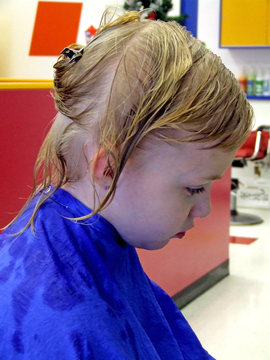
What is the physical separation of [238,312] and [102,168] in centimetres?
265

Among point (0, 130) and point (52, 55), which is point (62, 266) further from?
point (52, 55)

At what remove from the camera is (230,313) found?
11.1 feet

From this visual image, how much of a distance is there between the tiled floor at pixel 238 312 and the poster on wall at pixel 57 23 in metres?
2.55

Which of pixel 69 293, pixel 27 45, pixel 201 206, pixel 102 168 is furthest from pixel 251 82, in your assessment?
pixel 69 293

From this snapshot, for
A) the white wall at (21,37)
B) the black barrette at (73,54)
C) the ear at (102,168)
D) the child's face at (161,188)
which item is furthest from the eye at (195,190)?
the white wall at (21,37)

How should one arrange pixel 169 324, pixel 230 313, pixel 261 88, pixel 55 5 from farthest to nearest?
pixel 261 88
pixel 55 5
pixel 230 313
pixel 169 324

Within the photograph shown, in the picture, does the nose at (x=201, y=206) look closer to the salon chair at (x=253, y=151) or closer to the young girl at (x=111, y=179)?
the young girl at (x=111, y=179)

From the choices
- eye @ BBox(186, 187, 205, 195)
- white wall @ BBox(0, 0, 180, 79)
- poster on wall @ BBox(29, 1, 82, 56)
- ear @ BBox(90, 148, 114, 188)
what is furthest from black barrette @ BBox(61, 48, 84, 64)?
white wall @ BBox(0, 0, 180, 79)

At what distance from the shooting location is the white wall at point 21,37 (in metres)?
5.67

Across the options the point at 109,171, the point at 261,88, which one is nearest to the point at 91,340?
the point at 109,171

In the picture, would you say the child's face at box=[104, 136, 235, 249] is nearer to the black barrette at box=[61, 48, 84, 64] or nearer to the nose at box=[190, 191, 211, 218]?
the nose at box=[190, 191, 211, 218]

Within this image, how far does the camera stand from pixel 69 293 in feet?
2.96

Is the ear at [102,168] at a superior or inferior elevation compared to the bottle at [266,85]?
superior

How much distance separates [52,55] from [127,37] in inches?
188
